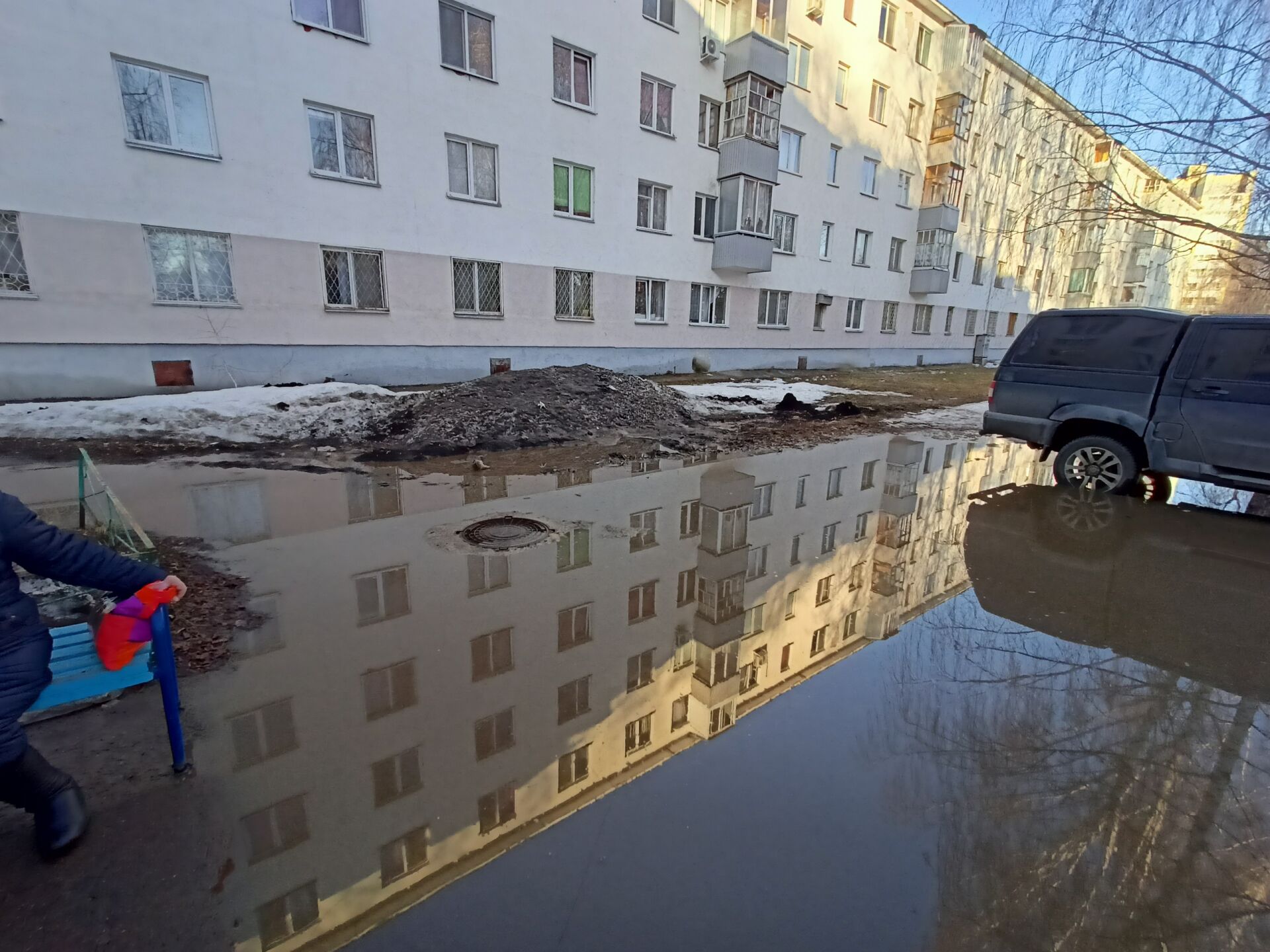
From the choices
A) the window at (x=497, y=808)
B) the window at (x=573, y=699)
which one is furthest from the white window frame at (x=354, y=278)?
the window at (x=497, y=808)

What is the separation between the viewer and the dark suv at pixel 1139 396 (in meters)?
6.12

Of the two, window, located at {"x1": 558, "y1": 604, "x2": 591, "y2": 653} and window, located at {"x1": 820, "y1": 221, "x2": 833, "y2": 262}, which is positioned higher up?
window, located at {"x1": 820, "y1": 221, "x2": 833, "y2": 262}

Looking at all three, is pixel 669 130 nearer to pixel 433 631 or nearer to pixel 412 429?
pixel 412 429

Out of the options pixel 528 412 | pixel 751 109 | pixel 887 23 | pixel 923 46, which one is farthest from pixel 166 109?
pixel 923 46

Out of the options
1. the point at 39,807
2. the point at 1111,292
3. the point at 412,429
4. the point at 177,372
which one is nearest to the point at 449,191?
the point at 177,372

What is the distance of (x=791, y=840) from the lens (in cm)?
241

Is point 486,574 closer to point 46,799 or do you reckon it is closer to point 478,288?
point 46,799

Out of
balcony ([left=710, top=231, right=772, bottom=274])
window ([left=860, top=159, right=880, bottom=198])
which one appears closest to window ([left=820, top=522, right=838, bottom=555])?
balcony ([left=710, top=231, right=772, bottom=274])

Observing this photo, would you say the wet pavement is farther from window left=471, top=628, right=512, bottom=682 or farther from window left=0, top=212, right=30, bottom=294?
window left=0, top=212, right=30, bottom=294

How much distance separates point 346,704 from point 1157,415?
8471 mm

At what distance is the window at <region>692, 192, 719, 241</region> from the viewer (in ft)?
65.3

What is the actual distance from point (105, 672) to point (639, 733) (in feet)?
7.87

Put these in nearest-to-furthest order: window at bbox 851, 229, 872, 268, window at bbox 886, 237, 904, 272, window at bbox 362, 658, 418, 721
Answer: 1. window at bbox 362, 658, 418, 721
2. window at bbox 851, 229, 872, 268
3. window at bbox 886, 237, 904, 272

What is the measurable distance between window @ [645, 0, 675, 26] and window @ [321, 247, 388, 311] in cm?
1122
